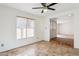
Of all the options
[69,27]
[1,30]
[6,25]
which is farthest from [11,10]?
[69,27]

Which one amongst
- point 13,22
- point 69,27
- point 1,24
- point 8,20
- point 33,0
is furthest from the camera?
point 69,27

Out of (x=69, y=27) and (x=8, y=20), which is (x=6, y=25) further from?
(x=69, y=27)

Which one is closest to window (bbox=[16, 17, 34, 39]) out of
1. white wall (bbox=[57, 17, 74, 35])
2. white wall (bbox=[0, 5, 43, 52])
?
white wall (bbox=[0, 5, 43, 52])

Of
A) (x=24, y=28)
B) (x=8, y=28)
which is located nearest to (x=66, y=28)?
→ (x=24, y=28)

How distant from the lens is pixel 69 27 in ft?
41.9

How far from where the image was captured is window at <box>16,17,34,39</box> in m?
5.32

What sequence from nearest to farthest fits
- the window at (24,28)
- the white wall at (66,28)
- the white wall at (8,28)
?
the white wall at (8,28), the window at (24,28), the white wall at (66,28)

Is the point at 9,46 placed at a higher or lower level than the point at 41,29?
lower

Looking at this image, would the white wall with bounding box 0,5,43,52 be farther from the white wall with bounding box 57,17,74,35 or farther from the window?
the white wall with bounding box 57,17,74,35

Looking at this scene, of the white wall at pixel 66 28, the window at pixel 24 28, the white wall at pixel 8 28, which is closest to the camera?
the white wall at pixel 8 28

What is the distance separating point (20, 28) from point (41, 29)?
2.44m

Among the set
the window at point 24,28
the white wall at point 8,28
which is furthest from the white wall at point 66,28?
the white wall at point 8,28

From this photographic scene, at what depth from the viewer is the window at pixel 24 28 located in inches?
209

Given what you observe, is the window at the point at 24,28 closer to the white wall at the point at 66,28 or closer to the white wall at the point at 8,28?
the white wall at the point at 8,28
